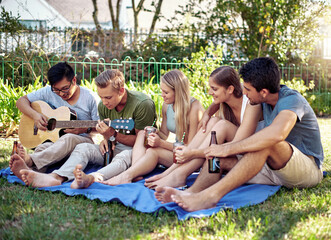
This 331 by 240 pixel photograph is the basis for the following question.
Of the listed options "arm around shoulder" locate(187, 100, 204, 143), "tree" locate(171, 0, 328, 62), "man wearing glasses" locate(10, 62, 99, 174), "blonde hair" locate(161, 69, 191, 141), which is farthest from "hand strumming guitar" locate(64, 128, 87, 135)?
"tree" locate(171, 0, 328, 62)

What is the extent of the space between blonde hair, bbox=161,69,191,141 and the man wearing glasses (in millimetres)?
1054

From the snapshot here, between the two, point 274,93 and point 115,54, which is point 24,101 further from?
point 115,54

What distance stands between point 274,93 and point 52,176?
224 cm

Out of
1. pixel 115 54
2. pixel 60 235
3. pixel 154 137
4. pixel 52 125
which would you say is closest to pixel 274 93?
pixel 154 137

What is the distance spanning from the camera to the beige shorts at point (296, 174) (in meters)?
3.23

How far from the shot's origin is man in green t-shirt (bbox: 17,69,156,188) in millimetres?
4055

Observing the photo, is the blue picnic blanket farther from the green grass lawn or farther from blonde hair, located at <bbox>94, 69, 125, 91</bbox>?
blonde hair, located at <bbox>94, 69, 125, 91</bbox>

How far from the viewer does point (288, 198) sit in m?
3.38

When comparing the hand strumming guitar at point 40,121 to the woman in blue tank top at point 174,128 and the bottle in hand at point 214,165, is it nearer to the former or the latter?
the woman in blue tank top at point 174,128

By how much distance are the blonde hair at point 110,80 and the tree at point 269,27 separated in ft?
23.2

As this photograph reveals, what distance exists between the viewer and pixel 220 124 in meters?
3.70

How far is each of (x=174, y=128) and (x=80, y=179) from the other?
127 centimetres

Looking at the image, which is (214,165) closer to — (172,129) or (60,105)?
(172,129)

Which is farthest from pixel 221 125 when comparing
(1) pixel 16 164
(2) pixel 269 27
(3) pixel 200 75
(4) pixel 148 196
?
(2) pixel 269 27
